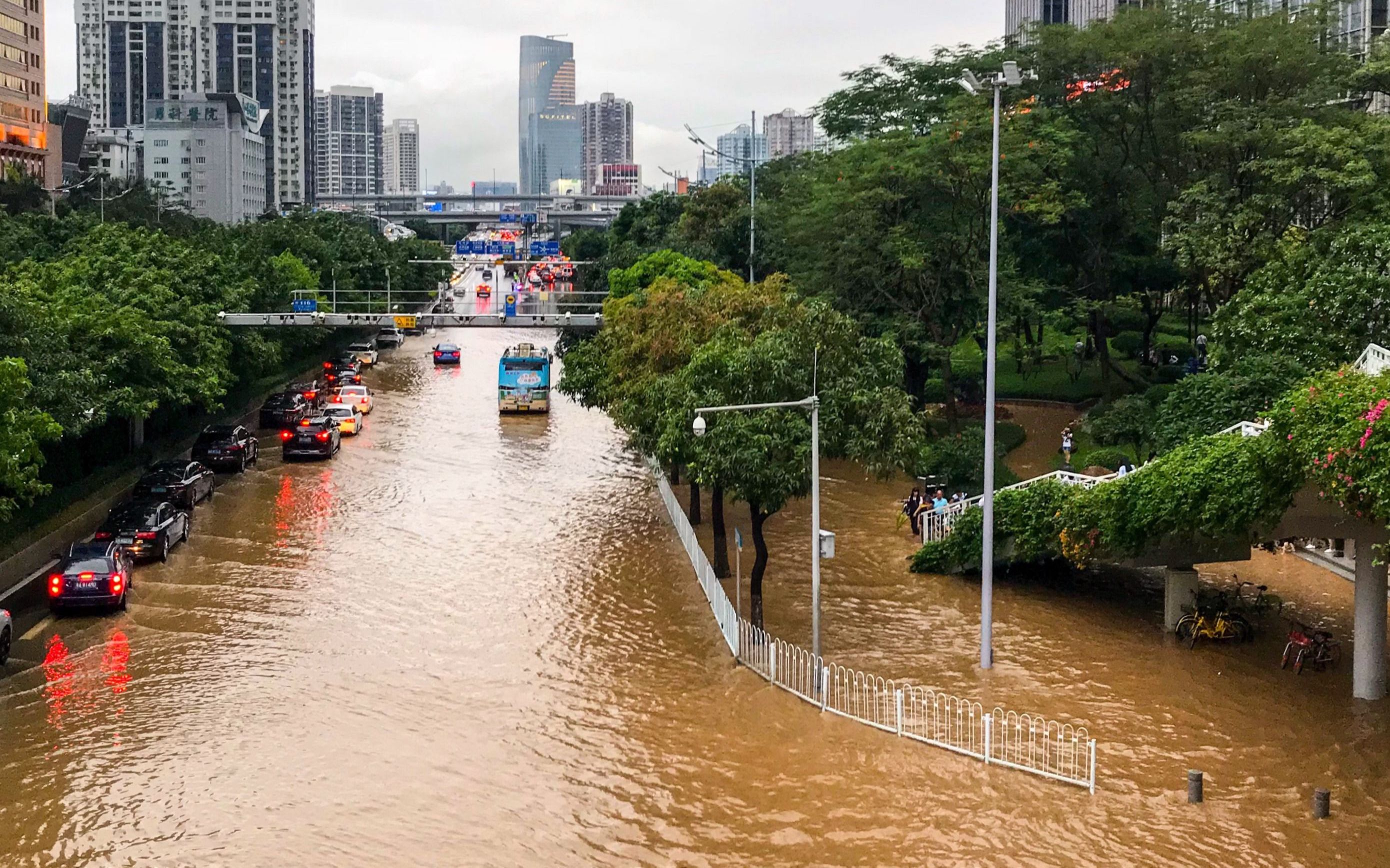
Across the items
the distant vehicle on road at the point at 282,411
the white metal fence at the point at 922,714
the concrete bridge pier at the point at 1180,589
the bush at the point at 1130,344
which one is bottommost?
the white metal fence at the point at 922,714

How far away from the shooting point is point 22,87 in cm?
10475

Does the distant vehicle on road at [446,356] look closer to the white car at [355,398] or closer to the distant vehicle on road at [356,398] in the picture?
the distant vehicle on road at [356,398]

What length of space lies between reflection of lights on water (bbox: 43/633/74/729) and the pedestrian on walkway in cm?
1927

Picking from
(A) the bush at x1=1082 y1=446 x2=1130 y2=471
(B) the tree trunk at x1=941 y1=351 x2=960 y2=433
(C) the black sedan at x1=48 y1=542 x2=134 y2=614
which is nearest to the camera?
(C) the black sedan at x1=48 y1=542 x2=134 y2=614

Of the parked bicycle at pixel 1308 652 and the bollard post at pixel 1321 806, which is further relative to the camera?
the parked bicycle at pixel 1308 652

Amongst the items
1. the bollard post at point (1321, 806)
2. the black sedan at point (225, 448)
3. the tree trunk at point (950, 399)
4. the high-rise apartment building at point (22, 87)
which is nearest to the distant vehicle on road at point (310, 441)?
the black sedan at point (225, 448)

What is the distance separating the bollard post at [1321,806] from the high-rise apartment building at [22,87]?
97.6m

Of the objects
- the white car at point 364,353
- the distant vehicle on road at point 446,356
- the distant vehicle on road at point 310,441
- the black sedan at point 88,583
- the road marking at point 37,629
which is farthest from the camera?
the distant vehicle on road at point 446,356

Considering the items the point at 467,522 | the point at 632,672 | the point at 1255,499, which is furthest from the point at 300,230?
the point at 1255,499

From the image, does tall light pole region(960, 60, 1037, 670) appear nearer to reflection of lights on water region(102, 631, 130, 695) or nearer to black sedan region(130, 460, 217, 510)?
reflection of lights on water region(102, 631, 130, 695)

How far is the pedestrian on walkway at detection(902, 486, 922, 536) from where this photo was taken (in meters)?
36.0

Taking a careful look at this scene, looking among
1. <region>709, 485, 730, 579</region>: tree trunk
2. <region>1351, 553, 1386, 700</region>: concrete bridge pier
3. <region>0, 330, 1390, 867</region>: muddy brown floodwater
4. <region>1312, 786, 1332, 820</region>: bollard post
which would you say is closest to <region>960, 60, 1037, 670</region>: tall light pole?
<region>0, 330, 1390, 867</region>: muddy brown floodwater

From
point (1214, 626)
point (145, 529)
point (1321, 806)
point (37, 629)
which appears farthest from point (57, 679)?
point (1214, 626)

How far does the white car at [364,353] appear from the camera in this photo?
259 feet
